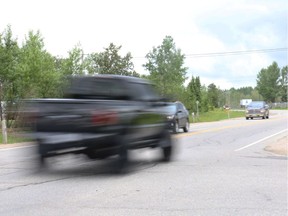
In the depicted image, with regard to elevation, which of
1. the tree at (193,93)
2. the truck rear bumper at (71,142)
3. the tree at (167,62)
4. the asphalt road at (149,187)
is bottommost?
the asphalt road at (149,187)

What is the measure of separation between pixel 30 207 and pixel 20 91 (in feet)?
70.2

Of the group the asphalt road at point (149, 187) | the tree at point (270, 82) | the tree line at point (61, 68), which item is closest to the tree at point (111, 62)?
the tree line at point (61, 68)

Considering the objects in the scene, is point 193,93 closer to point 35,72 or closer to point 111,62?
point 111,62

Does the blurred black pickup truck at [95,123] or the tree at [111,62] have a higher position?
the tree at [111,62]

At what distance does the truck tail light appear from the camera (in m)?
8.79

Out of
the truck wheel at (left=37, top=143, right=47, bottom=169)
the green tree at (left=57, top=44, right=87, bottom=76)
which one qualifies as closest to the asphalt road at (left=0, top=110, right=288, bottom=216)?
the truck wheel at (left=37, top=143, right=47, bottom=169)

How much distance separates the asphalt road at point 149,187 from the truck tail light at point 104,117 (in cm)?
108

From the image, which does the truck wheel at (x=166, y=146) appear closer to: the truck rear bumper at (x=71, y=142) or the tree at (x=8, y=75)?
the truck rear bumper at (x=71, y=142)

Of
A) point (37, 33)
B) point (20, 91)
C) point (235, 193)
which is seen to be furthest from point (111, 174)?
point (37, 33)

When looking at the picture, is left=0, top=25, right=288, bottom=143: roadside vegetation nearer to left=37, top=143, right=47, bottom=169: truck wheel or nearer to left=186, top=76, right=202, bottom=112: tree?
left=186, top=76, right=202, bottom=112: tree

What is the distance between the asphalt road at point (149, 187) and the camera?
21.2ft

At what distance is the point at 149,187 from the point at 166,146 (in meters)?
3.46

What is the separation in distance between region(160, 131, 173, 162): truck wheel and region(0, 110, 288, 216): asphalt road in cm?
23

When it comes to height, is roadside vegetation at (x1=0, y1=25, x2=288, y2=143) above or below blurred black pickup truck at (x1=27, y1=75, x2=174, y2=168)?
above
